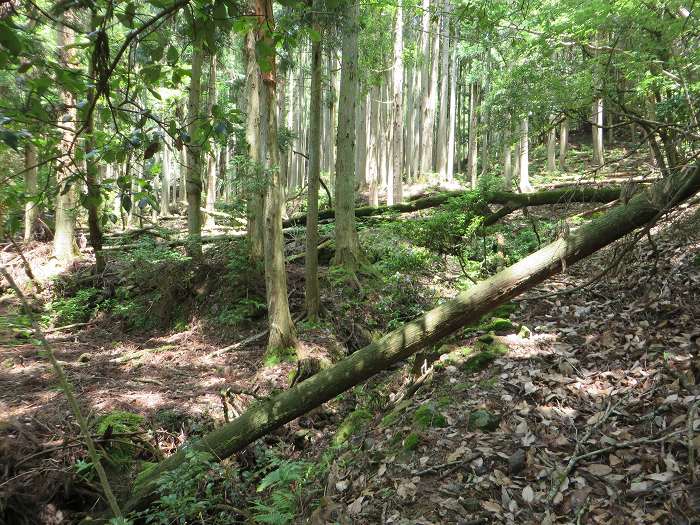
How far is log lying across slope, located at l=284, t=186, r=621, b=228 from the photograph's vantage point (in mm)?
7277

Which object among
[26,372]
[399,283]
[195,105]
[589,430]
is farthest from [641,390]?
[195,105]

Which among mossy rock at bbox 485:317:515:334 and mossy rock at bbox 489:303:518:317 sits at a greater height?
mossy rock at bbox 489:303:518:317

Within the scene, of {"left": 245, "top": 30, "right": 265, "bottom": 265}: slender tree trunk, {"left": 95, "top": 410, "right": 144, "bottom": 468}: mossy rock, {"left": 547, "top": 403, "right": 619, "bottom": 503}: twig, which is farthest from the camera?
{"left": 245, "top": 30, "right": 265, "bottom": 265}: slender tree trunk

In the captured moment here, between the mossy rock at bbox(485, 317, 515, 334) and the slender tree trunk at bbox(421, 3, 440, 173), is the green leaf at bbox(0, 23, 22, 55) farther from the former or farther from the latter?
the slender tree trunk at bbox(421, 3, 440, 173)

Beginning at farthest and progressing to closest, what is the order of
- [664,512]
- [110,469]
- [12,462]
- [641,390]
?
[110,469] → [12,462] → [641,390] → [664,512]

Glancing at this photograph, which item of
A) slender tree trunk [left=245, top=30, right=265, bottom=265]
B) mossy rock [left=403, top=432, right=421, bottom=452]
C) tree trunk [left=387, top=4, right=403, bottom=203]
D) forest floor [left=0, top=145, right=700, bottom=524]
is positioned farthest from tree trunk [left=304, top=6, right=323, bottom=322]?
tree trunk [left=387, top=4, right=403, bottom=203]

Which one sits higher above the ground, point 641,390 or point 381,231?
point 381,231

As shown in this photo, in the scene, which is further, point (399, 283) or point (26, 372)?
point (399, 283)

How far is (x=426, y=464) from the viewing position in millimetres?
3402

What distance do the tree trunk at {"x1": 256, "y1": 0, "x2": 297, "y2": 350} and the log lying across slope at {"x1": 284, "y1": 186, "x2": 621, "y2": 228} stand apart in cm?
386

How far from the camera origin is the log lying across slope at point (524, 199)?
728cm

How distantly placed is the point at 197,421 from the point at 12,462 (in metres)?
1.80

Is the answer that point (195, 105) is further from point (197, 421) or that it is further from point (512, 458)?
point (512, 458)

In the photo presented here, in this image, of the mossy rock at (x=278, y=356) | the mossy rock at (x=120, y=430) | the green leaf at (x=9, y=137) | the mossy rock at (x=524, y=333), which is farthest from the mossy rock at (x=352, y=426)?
the green leaf at (x=9, y=137)
